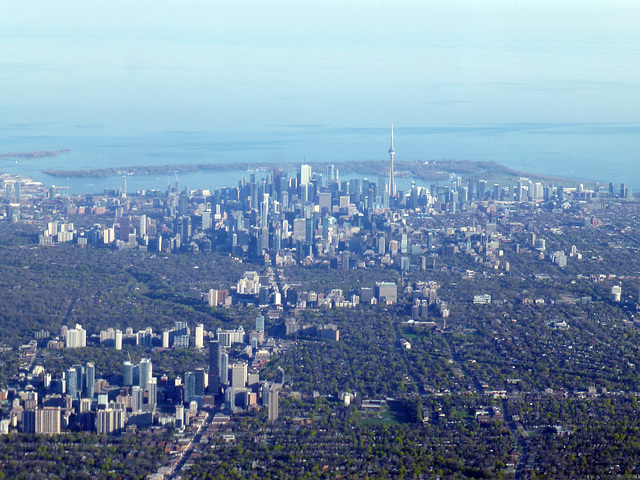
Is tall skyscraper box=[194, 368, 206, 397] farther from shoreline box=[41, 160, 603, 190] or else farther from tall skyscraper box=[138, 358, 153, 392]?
shoreline box=[41, 160, 603, 190]

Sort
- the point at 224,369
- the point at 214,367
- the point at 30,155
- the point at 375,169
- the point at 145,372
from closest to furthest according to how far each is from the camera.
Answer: the point at 145,372 < the point at 224,369 < the point at 214,367 < the point at 375,169 < the point at 30,155

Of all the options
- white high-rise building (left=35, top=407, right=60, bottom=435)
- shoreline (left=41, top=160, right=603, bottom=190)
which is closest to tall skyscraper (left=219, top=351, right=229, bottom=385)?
white high-rise building (left=35, top=407, right=60, bottom=435)

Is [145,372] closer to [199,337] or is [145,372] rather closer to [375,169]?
[199,337]

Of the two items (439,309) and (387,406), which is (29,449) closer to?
(387,406)

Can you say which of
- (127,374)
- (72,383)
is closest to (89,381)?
(72,383)

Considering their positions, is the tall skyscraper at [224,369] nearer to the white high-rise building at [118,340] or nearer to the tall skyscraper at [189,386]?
the tall skyscraper at [189,386]

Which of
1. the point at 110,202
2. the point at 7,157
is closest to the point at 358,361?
the point at 110,202

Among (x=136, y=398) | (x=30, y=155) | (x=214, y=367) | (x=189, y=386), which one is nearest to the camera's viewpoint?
(x=136, y=398)

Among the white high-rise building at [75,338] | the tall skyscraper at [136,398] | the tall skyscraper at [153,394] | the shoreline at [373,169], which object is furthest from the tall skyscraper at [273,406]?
the shoreline at [373,169]

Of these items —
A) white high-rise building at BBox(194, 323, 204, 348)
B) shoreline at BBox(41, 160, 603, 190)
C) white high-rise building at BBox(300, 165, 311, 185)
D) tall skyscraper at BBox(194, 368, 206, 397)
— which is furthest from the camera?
shoreline at BBox(41, 160, 603, 190)
